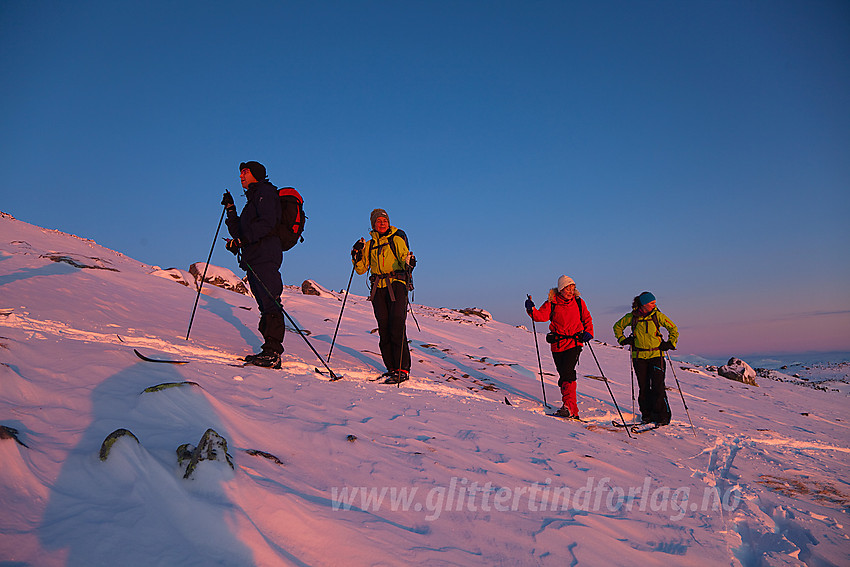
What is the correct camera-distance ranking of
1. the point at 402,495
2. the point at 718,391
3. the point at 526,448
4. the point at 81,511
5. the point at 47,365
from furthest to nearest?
the point at 718,391 < the point at 526,448 < the point at 47,365 < the point at 402,495 < the point at 81,511

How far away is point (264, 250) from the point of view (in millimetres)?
5473

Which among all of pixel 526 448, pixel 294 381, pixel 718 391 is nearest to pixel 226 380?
pixel 294 381

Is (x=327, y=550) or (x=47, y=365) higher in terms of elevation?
(x=47, y=365)

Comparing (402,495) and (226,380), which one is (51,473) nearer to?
(402,495)

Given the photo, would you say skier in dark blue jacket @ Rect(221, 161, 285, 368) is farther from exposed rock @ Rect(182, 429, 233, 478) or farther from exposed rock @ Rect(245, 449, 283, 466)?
exposed rock @ Rect(182, 429, 233, 478)

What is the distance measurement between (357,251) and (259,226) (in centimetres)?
180

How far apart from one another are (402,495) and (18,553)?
1756 mm

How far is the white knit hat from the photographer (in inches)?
278

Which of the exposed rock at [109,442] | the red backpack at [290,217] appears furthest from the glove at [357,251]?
the exposed rock at [109,442]

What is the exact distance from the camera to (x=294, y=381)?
479 centimetres

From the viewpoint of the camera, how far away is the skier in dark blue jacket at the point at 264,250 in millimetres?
5340

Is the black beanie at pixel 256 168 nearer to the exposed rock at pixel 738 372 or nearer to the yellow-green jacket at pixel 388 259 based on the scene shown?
the yellow-green jacket at pixel 388 259

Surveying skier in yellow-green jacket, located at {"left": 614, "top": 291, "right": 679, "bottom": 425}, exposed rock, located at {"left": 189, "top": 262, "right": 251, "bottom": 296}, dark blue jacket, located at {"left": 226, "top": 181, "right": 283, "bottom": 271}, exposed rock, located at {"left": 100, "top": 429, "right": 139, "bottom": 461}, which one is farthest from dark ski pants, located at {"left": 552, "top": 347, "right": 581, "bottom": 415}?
exposed rock, located at {"left": 189, "top": 262, "right": 251, "bottom": 296}

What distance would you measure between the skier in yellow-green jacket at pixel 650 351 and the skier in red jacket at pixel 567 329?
1235 millimetres
